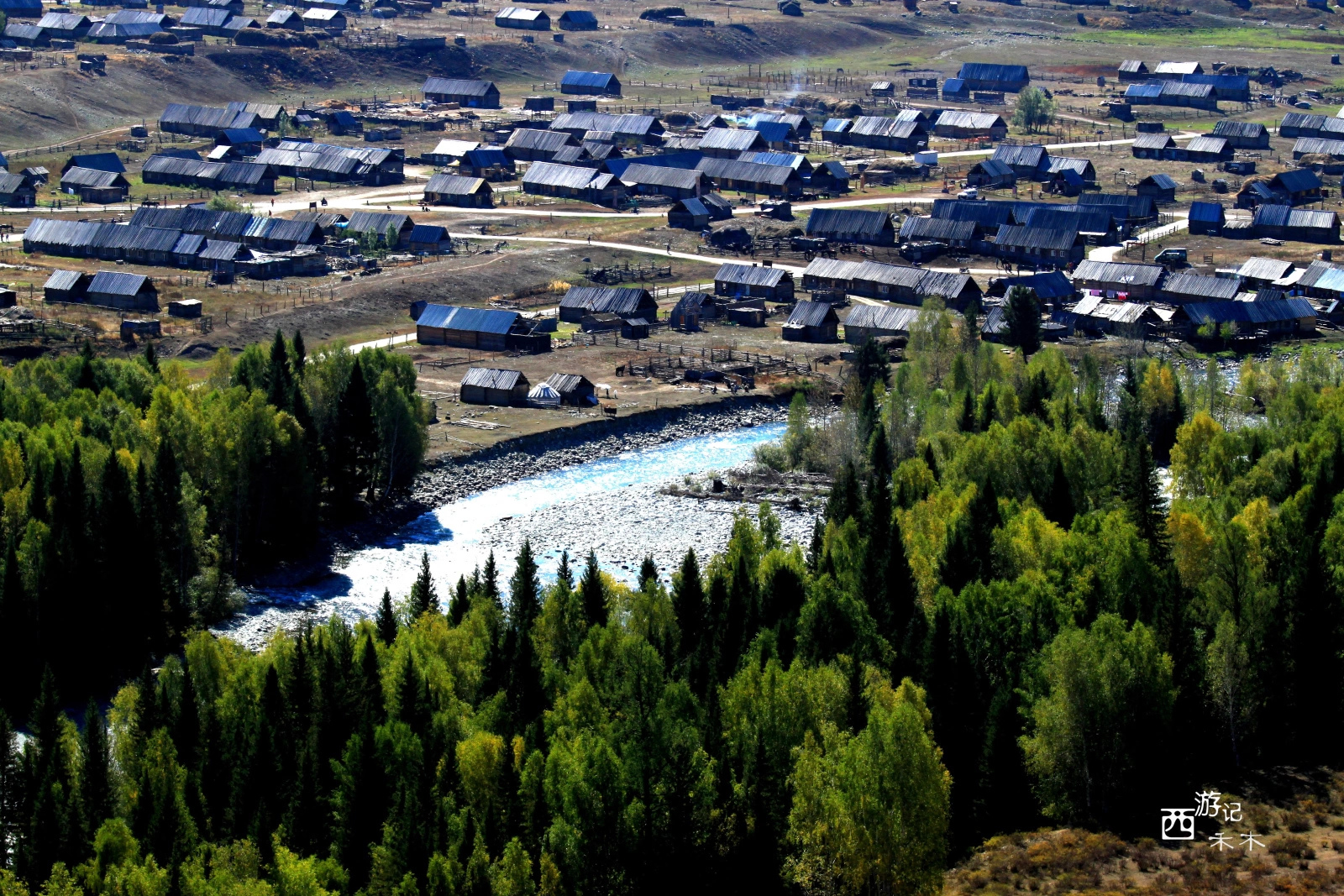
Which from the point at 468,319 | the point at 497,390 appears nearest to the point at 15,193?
the point at 468,319

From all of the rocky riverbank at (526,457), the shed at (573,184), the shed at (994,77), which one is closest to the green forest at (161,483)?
the rocky riverbank at (526,457)

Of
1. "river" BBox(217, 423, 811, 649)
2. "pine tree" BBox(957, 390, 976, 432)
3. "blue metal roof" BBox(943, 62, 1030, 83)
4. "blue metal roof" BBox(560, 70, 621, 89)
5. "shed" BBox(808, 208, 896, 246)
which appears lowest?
"river" BBox(217, 423, 811, 649)

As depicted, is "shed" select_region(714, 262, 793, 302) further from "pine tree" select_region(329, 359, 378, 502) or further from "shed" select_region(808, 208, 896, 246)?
"pine tree" select_region(329, 359, 378, 502)

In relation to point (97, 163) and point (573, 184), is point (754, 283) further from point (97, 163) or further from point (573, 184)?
point (97, 163)

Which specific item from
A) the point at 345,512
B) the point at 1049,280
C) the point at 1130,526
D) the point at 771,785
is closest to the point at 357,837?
the point at 771,785

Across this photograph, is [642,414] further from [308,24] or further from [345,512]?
[308,24]

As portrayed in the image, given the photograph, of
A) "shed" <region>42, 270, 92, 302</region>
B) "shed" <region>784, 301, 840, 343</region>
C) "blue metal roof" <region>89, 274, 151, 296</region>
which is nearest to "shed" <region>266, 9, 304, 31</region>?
"shed" <region>42, 270, 92, 302</region>
